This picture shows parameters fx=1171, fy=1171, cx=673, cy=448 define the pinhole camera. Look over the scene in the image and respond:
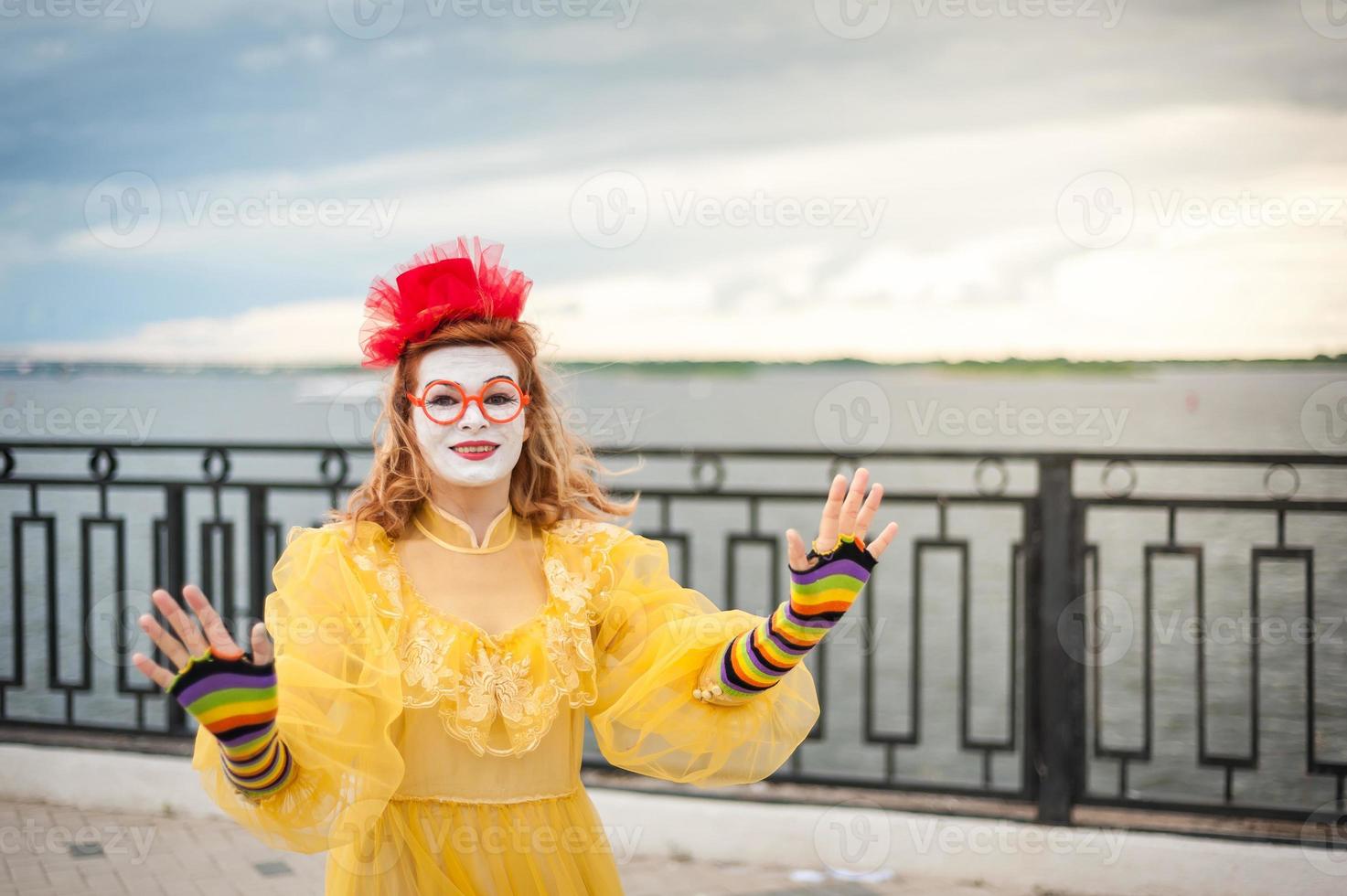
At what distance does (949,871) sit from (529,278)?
9.26 ft

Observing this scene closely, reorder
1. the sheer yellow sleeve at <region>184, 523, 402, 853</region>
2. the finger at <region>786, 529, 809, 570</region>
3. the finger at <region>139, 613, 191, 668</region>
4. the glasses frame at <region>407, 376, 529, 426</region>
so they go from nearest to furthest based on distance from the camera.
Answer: the finger at <region>139, 613, 191, 668</region> → the sheer yellow sleeve at <region>184, 523, 402, 853</region> → the finger at <region>786, 529, 809, 570</region> → the glasses frame at <region>407, 376, 529, 426</region>

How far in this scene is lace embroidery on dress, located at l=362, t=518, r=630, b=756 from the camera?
2.20 meters

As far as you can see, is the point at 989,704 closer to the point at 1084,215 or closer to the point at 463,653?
the point at 1084,215

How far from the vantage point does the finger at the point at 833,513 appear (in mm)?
2184

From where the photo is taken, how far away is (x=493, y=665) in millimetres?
2236

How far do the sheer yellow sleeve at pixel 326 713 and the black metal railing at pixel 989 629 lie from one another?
1995 millimetres

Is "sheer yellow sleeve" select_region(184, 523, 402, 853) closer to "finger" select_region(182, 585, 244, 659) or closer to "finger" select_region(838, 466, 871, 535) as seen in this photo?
"finger" select_region(182, 585, 244, 659)

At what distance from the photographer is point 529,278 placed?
249 centimetres

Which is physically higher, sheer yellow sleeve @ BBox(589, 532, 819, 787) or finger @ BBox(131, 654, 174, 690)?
finger @ BBox(131, 654, 174, 690)

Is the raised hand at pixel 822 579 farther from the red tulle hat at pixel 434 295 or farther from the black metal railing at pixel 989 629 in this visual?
the black metal railing at pixel 989 629

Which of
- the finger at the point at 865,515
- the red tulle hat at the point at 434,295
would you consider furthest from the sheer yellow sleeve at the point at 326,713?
the finger at the point at 865,515

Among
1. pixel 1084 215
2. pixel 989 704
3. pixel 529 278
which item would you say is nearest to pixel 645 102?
pixel 989 704

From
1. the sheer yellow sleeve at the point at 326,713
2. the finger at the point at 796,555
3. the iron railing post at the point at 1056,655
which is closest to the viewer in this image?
the sheer yellow sleeve at the point at 326,713

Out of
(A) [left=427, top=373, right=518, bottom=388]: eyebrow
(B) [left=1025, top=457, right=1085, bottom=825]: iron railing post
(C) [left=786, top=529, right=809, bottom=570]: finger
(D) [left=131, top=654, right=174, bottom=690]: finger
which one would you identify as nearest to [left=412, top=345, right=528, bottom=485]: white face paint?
(A) [left=427, top=373, right=518, bottom=388]: eyebrow
